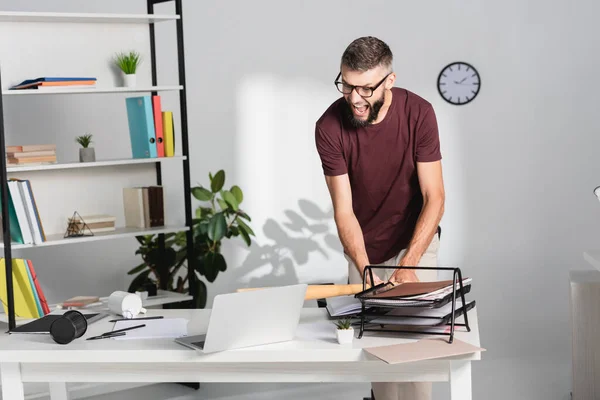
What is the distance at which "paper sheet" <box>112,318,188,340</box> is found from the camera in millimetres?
2393

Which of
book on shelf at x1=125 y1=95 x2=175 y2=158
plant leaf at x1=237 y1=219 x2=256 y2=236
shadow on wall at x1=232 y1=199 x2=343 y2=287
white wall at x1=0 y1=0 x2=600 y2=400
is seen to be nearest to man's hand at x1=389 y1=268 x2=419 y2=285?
book on shelf at x1=125 y1=95 x2=175 y2=158

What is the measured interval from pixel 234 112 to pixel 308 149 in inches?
22.9

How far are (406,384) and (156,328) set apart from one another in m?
1.00

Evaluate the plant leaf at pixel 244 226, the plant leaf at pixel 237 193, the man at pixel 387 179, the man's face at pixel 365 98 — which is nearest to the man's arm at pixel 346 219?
the man at pixel 387 179

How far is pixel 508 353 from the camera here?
4891 millimetres

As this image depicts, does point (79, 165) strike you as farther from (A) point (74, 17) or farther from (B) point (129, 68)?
(A) point (74, 17)

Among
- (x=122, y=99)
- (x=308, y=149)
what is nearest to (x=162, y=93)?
(x=122, y=99)

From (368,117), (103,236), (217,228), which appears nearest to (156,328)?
(368,117)

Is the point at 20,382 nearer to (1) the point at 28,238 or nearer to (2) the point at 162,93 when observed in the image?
(1) the point at 28,238

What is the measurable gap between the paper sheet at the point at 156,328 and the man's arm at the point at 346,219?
707 millimetres

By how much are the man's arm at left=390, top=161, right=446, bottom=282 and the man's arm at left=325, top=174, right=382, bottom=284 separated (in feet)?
0.56

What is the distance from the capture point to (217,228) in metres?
4.71

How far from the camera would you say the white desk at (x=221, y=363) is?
2.17 metres

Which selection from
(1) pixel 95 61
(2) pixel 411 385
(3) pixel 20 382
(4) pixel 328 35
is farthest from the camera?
(4) pixel 328 35
